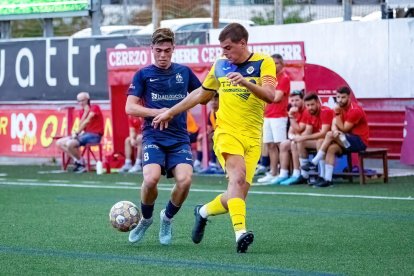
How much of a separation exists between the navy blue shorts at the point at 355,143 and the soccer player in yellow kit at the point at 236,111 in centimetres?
744

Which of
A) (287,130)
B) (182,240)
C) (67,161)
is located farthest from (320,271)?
(67,161)

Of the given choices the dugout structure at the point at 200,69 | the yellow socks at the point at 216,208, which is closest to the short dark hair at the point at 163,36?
the yellow socks at the point at 216,208

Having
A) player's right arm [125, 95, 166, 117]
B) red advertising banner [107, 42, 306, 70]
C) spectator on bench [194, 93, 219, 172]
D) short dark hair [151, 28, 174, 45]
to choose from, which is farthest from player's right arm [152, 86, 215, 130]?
spectator on bench [194, 93, 219, 172]

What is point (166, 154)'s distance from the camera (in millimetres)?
10039

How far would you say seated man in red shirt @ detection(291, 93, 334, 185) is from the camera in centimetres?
1742

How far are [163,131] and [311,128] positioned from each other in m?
7.87

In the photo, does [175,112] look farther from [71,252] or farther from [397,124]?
[397,124]

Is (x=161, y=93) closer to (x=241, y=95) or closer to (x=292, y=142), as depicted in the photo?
(x=241, y=95)

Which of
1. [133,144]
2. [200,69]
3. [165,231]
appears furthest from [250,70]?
[133,144]

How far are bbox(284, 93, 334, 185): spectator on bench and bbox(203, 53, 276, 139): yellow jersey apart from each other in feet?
25.5

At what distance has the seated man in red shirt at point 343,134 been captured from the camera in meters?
16.9

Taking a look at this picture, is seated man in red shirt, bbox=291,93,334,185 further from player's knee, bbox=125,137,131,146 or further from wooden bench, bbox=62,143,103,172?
wooden bench, bbox=62,143,103,172

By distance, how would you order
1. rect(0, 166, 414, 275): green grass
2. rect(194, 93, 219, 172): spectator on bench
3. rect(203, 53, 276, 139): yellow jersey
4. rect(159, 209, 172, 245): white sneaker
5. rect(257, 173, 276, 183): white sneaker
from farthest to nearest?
rect(194, 93, 219, 172): spectator on bench < rect(257, 173, 276, 183): white sneaker < rect(159, 209, 172, 245): white sneaker < rect(203, 53, 276, 139): yellow jersey < rect(0, 166, 414, 275): green grass

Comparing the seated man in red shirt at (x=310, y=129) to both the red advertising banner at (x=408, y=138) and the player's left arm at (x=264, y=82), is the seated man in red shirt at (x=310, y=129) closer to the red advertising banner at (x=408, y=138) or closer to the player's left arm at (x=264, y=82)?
the red advertising banner at (x=408, y=138)
